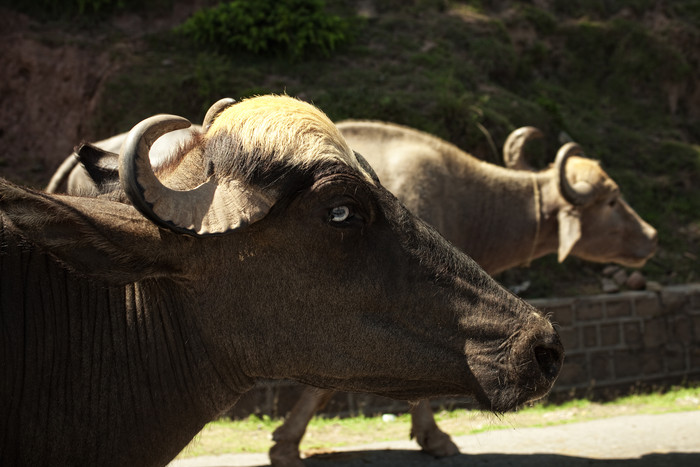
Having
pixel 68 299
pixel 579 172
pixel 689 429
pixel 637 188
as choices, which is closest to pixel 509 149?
pixel 579 172

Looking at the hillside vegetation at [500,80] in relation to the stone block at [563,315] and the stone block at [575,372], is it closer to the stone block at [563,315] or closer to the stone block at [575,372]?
the stone block at [563,315]

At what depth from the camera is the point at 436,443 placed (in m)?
6.61

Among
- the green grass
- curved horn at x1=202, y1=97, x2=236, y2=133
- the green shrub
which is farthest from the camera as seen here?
the green shrub

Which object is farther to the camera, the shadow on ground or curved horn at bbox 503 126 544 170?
curved horn at bbox 503 126 544 170

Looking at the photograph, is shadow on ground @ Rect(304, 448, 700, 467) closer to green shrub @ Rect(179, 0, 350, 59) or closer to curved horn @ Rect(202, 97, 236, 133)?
curved horn @ Rect(202, 97, 236, 133)

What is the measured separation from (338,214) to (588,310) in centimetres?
766

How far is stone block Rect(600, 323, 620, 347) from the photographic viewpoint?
989 cm

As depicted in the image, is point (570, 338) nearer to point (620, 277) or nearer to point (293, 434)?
point (620, 277)

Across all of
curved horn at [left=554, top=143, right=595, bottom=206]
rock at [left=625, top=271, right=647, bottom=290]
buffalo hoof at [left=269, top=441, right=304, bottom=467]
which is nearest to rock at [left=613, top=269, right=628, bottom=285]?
rock at [left=625, top=271, right=647, bottom=290]

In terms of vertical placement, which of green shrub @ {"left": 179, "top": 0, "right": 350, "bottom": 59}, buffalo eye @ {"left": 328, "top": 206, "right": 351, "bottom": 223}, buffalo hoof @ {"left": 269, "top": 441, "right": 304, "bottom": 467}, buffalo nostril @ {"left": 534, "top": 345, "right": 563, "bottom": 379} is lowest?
buffalo hoof @ {"left": 269, "top": 441, "right": 304, "bottom": 467}

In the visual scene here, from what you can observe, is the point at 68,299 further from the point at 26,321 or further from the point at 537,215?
the point at 537,215

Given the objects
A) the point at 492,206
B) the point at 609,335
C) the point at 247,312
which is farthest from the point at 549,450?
the point at 247,312

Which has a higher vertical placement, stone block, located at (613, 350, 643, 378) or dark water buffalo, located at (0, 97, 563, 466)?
dark water buffalo, located at (0, 97, 563, 466)

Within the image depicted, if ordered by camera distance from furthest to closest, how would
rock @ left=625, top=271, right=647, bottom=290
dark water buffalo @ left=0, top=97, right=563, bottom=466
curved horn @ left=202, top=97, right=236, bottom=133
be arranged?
rock @ left=625, top=271, right=647, bottom=290, curved horn @ left=202, top=97, right=236, bottom=133, dark water buffalo @ left=0, top=97, right=563, bottom=466
